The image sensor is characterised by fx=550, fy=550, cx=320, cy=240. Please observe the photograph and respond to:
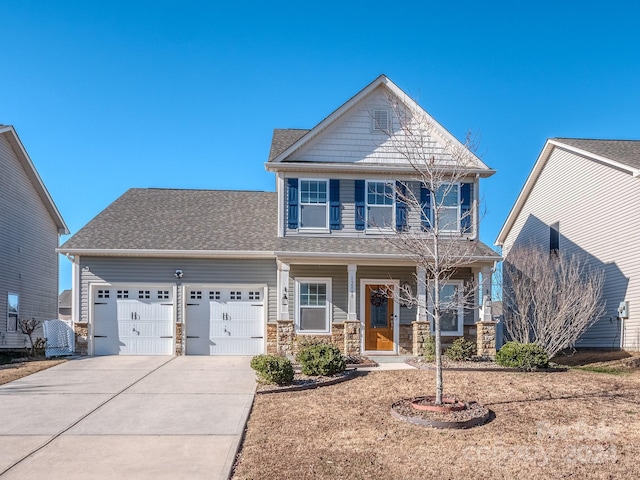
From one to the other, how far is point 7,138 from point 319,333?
12364 mm

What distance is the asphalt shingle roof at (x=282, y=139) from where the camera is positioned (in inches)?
633

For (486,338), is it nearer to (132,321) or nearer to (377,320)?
(377,320)

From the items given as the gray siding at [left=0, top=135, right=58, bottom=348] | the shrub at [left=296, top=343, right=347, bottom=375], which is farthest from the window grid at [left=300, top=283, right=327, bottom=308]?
the gray siding at [left=0, top=135, right=58, bottom=348]

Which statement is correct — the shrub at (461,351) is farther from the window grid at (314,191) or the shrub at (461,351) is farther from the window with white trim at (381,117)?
the window with white trim at (381,117)

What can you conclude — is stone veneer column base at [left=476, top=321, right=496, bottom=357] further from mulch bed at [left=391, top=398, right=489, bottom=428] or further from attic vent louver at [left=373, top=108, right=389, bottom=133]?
attic vent louver at [left=373, top=108, right=389, bottom=133]

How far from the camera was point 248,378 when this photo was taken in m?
11.8

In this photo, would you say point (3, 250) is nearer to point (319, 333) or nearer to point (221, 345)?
point (221, 345)

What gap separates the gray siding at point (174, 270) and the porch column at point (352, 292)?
2.53 m

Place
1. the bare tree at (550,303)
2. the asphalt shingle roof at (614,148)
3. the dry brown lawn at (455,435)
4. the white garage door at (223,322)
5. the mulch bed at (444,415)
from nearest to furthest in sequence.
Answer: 1. the dry brown lawn at (455,435)
2. the mulch bed at (444,415)
3. the bare tree at (550,303)
4. the white garage door at (223,322)
5. the asphalt shingle roof at (614,148)

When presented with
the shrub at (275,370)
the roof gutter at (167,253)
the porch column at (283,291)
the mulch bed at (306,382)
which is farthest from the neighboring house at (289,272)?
the shrub at (275,370)

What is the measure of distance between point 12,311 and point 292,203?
10652 mm

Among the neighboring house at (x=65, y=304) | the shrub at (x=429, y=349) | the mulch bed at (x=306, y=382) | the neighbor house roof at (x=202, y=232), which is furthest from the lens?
the neighboring house at (x=65, y=304)

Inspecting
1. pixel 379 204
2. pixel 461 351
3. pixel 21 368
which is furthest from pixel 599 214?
pixel 21 368

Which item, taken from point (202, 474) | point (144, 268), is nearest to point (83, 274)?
point (144, 268)
